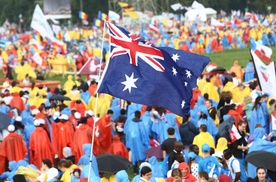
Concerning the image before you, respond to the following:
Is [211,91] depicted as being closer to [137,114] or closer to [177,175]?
[137,114]

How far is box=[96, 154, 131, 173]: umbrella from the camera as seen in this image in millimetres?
12984

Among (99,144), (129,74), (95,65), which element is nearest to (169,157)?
(129,74)

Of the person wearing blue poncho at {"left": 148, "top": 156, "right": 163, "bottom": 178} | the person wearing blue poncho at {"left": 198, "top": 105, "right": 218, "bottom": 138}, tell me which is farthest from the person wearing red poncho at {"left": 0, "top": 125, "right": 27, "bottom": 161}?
the person wearing blue poncho at {"left": 148, "top": 156, "right": 163, "bottom": 178}

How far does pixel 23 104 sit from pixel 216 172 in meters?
9.78

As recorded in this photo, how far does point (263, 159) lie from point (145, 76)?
2.30 metres

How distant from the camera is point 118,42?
11359 millimetres

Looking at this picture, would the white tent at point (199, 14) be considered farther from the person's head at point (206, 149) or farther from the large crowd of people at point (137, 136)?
the person's head at point (206, 149)

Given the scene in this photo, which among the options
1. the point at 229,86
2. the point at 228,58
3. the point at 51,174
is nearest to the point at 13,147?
the point at 51,174

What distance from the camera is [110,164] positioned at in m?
13.2

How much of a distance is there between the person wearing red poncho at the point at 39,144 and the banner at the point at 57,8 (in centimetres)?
5000

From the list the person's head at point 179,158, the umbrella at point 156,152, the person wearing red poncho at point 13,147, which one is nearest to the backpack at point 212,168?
the person's head at point 179,158

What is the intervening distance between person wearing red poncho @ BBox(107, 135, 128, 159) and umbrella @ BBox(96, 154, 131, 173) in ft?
12.3

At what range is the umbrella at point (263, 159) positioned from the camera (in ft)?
41.0

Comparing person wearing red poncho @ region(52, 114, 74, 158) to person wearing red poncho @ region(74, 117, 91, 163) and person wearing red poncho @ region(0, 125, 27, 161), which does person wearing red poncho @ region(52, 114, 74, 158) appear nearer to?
person wearing red poncho @ region(74, 117, 91, 163)
